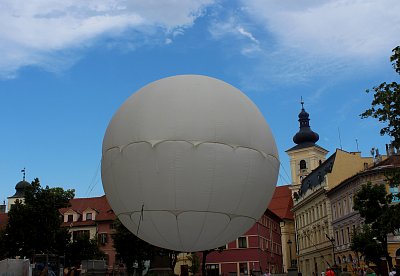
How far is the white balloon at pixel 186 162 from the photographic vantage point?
13.9 meters

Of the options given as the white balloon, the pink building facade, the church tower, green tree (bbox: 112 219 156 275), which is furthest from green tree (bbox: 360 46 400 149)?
the church tower

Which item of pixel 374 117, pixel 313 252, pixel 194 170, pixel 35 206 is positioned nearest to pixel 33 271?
pixel 35 206

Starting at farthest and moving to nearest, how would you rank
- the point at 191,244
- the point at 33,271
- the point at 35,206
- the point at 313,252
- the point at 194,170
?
the point at 313,252
the point at 35,206
the point at 33,271
the point at 191,244
the point at 194,170

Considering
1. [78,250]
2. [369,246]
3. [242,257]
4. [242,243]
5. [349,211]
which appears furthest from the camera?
[242,243]

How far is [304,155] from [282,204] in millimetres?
11229

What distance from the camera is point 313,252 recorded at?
7056 centimetres

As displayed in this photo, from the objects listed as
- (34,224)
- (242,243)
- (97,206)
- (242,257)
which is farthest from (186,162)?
(97,206)

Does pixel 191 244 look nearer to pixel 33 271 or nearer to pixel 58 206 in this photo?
pixel 33 271

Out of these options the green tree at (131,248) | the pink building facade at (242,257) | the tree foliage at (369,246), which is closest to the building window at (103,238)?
the pink building facade at (242,257)

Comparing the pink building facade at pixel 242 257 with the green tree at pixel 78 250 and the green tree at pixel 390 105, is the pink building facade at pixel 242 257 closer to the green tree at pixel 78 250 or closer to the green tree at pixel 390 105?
the green tree at pixel 78 250

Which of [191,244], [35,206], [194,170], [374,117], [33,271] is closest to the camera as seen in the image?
[194,170]

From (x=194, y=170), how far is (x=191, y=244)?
2753mm

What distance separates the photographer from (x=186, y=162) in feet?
45.3

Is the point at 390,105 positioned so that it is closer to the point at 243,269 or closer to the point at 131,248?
the point at 131,248
